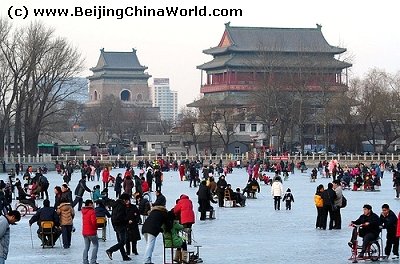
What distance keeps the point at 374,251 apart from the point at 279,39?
113 metres

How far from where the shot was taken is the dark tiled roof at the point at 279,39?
5226 inches

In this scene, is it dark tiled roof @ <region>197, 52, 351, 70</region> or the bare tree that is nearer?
the bare tree

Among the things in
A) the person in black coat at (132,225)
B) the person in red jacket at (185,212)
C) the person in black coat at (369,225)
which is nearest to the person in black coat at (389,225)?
the person in black coat at (369,225)

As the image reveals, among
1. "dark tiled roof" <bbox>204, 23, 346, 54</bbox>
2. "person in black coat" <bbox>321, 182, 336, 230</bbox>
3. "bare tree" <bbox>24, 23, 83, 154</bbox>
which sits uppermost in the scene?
"dark tiled roof" <bbox>204, 23, 346, 54</bbox>

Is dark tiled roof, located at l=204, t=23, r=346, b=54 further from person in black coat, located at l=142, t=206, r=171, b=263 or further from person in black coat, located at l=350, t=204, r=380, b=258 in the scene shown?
person in black coat, located at l=142, t=206, r=171, b=263

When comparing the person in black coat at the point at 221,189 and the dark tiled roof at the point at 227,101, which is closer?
the person in black coat at the point at 221,189

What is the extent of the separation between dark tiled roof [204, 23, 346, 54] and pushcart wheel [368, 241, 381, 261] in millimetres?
109269

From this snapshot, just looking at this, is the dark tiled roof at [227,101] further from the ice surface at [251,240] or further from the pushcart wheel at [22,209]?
the pushcart wheel at [22,209]

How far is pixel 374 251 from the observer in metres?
22.1

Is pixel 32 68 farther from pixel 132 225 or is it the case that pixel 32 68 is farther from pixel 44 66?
pixel 132 225

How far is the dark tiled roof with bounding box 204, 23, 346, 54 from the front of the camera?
13275cm

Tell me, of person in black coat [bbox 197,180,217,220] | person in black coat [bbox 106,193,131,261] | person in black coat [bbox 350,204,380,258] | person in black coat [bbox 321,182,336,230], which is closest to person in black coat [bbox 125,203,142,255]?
person in black coat [bbox 106,193,131,261]

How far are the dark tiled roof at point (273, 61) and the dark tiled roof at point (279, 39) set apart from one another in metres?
1.12

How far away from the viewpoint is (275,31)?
447 ft
